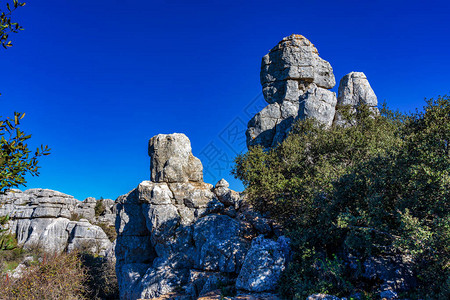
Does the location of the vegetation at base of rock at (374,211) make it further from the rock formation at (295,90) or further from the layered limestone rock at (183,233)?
the rock formation at (295,90)

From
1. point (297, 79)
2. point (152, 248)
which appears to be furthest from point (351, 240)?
point (297, 79)

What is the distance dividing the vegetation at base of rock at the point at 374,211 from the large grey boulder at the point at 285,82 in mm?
19246

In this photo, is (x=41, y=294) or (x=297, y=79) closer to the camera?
(x=41, y=294)

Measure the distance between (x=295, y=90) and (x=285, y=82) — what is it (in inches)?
87.0

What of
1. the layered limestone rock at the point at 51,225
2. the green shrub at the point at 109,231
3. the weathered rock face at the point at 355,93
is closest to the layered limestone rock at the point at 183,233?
the weathered rock face at the point at 355,93

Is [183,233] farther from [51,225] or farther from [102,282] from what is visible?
[51,225]

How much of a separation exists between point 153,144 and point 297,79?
2594 centimetres

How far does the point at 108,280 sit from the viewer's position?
126 ft

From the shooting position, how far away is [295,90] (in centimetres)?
4388

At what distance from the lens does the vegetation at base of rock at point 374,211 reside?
37.3 ft

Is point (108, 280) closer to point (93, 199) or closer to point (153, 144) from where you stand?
point (153, 144)

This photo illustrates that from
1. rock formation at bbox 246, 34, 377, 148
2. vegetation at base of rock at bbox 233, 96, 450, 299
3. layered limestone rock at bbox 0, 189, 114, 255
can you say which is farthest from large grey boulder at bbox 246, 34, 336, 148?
layered limestone rock at bbox 0, 189, 114, 255

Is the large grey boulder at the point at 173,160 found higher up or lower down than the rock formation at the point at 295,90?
lower down

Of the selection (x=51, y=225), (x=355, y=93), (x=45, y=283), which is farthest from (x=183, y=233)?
(x=51, y=225)
